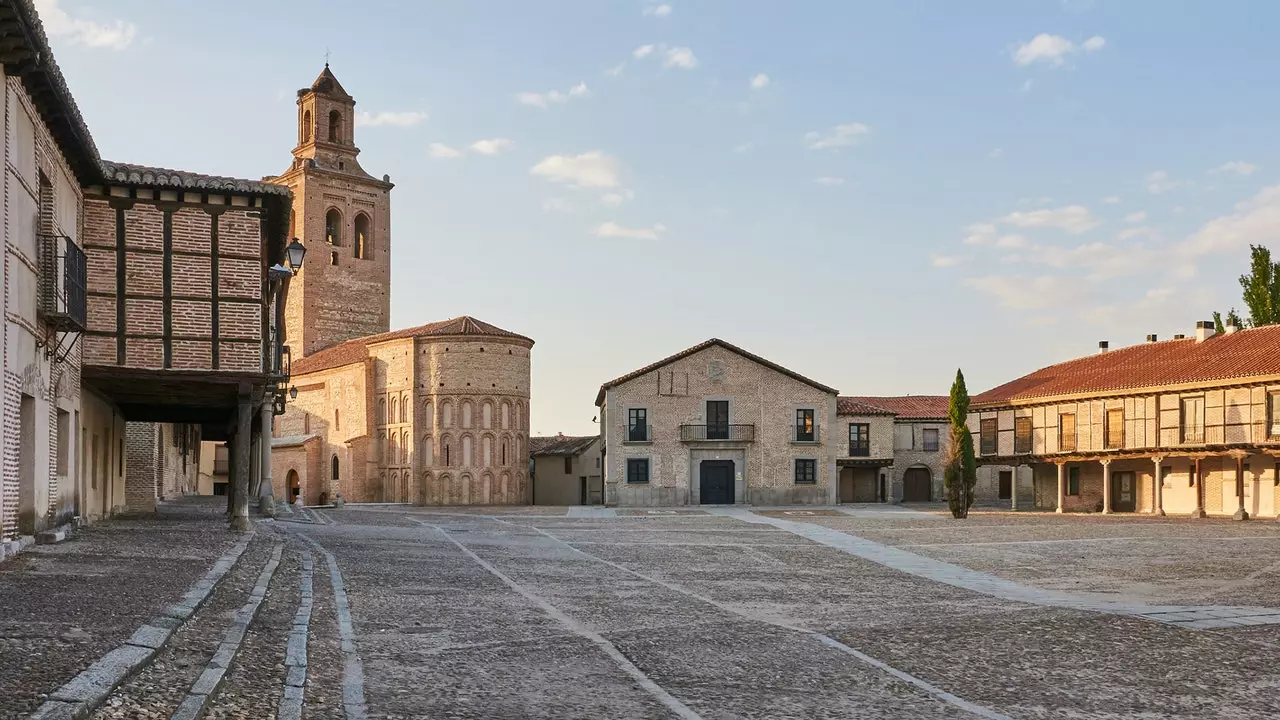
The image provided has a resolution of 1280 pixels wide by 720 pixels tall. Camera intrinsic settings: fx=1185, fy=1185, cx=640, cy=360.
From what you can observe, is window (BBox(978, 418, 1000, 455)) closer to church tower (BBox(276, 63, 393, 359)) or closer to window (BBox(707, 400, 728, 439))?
window (BBox(707, 400, 728, 439))

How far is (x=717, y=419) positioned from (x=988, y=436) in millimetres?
11773

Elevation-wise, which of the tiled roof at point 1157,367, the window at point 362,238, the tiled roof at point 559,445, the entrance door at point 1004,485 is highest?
the window at point 362,238

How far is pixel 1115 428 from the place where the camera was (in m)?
44.8

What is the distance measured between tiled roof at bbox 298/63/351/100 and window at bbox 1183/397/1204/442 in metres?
52.2

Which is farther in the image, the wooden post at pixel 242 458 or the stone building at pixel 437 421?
the stone building at pixel 437 421

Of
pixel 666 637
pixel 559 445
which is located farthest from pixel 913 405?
pixel 666 637

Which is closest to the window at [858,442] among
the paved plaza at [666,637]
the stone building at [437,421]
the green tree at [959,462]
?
the stone building at [437,421]

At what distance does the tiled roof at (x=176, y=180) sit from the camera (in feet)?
65.5

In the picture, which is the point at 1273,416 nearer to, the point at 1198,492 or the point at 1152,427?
the point at 1198,492

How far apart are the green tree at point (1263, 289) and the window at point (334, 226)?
49.8 metres

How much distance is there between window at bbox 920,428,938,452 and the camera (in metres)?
61.7

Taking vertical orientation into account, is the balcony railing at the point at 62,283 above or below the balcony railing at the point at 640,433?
above

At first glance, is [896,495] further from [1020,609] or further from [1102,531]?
[1020,609]

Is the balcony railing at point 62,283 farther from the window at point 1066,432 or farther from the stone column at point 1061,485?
the window at point 1066,432
